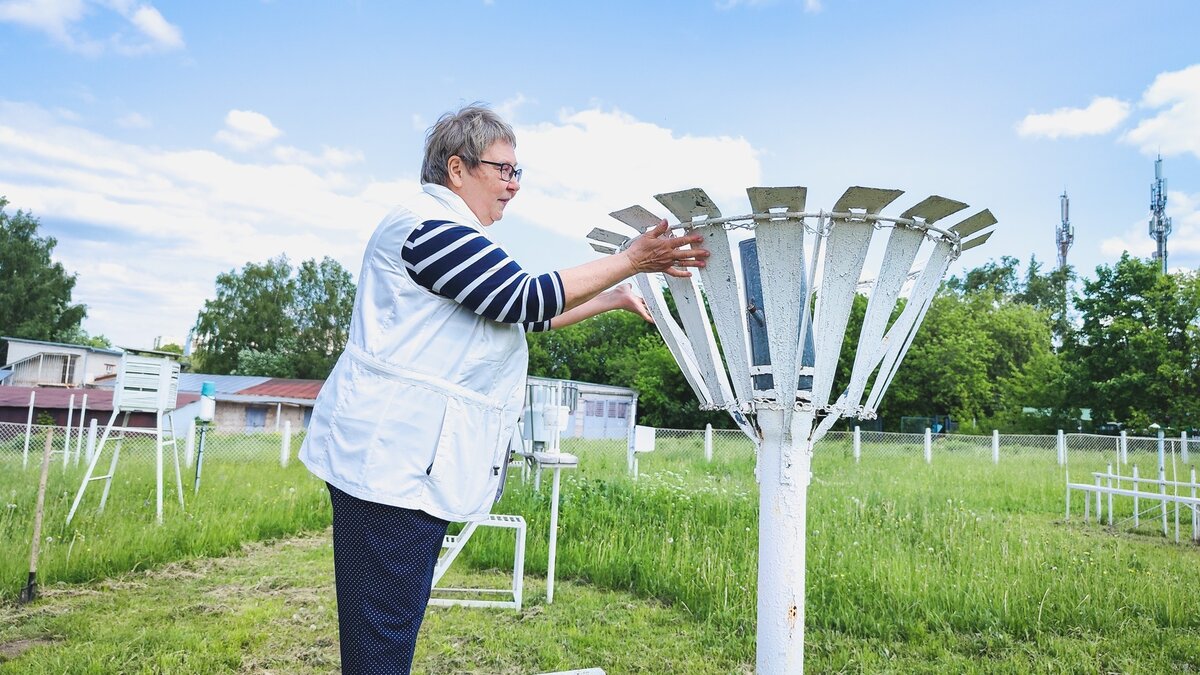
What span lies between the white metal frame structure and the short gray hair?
2.23 feet

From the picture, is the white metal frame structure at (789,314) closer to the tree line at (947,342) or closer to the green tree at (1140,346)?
the tree line at (947,342)

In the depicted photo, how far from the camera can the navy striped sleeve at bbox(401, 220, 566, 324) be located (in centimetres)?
163

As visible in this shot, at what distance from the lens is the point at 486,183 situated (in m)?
1.87

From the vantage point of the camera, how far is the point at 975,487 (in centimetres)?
1029

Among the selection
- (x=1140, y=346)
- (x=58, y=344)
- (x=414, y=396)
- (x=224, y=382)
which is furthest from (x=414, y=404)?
(x=224, y=382)

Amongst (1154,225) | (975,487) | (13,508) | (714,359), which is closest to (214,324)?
(13,508)

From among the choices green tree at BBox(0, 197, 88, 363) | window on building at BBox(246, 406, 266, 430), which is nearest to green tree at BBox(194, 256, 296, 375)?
green tree at BBox(0, 197, 88, 363)

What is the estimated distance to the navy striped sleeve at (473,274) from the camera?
1.63 meters

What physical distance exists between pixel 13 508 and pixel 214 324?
38.1 meters

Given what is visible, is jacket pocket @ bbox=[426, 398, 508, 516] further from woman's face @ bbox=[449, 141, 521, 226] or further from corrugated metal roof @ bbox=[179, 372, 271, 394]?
corrugated metal roof @ bbox=[179, 372, 271, 394]

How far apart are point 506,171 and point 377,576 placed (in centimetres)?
104

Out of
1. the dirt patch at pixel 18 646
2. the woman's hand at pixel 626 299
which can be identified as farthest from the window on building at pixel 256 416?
the woman's hand at pixel 626 299

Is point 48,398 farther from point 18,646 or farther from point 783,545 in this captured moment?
point 783,545

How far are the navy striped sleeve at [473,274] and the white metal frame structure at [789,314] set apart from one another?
33.2 inches
